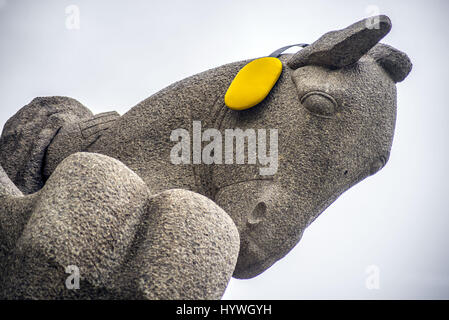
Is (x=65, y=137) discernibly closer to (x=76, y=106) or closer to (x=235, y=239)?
(x=76, y=106)

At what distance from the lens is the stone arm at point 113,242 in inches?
42.9

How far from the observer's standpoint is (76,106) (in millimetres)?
2377

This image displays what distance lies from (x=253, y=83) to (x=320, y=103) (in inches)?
10.5

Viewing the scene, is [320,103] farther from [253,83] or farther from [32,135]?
[32,135]

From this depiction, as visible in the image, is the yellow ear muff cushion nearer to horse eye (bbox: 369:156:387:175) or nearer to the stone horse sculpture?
the stone horse sculpture

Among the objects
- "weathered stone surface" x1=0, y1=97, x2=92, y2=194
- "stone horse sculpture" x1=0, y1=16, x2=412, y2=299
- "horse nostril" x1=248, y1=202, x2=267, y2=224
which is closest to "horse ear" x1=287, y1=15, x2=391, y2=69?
"stone horse sculpture" x1=0, y1=16, x2=412, y2=299

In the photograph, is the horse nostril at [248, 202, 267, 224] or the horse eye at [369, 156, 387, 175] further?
the horse eye at [369, 156, 387, 175]

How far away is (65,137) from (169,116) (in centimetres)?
50

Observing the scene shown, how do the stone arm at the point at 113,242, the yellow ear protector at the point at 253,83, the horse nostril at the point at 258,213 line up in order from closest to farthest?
the stone arm at the point at 113,242, the horse nostril at the point at 258,213, the yellow ear protector at the point at 253,83

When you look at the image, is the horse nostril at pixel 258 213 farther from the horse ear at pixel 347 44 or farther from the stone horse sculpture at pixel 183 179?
the horse ear at pixel 347 44

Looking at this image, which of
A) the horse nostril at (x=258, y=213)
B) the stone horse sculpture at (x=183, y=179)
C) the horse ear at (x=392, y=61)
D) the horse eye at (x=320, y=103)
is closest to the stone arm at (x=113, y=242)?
the stone horse sculpture at (x=183, y=179)

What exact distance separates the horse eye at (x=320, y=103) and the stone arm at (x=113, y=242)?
631 millimetres

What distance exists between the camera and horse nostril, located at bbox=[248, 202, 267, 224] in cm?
162

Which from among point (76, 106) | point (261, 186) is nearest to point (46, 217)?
point (261, 186)
